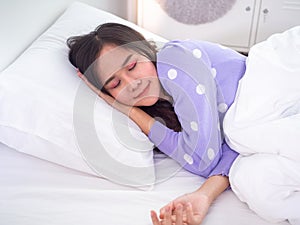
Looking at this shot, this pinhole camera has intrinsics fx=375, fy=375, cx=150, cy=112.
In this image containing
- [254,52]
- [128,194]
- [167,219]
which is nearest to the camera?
[167,219]

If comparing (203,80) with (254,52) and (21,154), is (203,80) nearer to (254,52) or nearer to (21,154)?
(254,52)

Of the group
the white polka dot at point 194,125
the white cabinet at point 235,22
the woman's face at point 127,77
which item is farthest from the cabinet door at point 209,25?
the white polka dot at point 194,125

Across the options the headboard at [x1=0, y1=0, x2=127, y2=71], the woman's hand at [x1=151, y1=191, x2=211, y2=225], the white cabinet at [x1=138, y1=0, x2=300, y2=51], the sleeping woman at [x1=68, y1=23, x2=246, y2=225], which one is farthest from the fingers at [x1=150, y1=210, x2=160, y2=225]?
the white cabinet at [x1=138, y1=0, x2=300, y2=51]

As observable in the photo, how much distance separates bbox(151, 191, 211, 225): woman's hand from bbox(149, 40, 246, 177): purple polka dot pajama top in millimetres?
114

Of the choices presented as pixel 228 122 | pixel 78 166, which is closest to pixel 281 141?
pixel 228 122

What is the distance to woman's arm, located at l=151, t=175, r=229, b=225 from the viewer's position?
751mm

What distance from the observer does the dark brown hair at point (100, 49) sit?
3.36 feet

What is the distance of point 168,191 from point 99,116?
25 centimetres

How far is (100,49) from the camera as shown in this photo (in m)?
1.02

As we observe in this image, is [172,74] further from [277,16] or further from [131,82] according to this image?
[277,16]

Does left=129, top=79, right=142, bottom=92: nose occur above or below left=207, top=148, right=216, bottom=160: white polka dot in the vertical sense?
above

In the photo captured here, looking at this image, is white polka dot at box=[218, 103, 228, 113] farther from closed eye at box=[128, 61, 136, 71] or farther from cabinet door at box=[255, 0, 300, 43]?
cabinet door at box=[255, 0, 300, 43]

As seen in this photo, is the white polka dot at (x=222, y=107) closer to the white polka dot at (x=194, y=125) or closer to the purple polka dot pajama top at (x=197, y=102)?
the purple polka dot pajama top at (x=197, y=102)

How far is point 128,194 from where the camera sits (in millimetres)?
862
